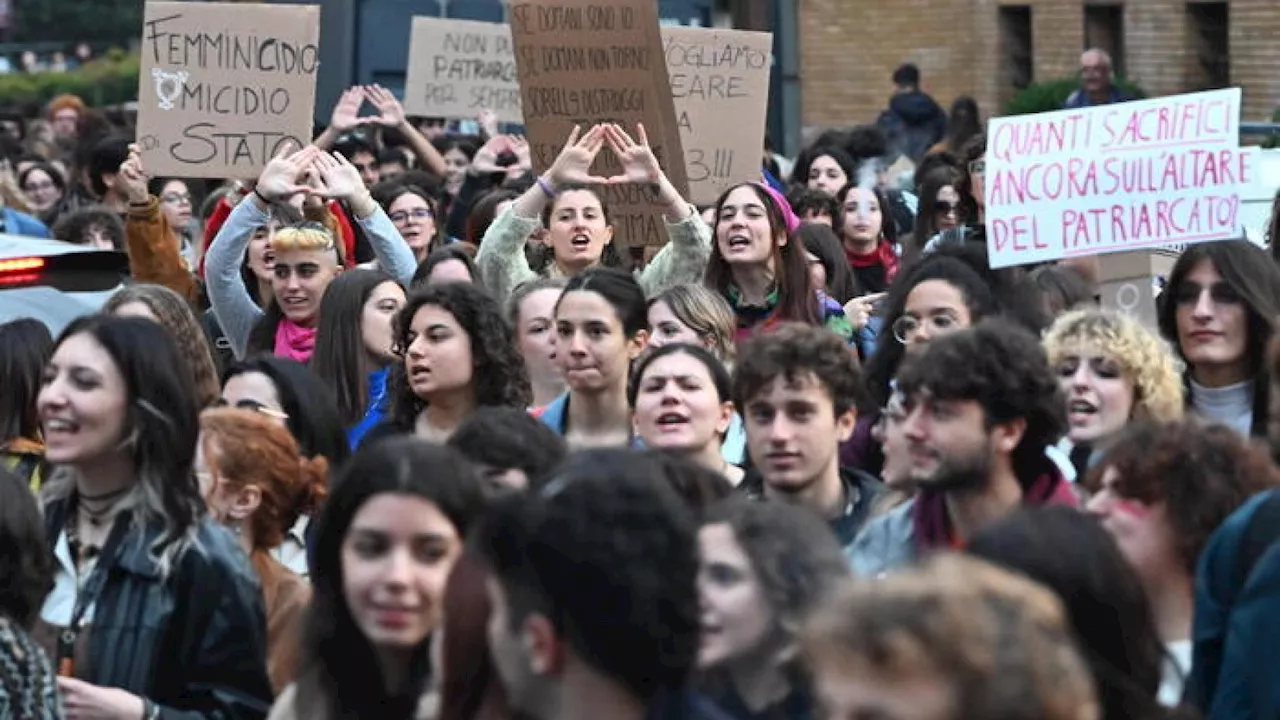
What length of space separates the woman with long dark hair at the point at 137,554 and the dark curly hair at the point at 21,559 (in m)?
0.15

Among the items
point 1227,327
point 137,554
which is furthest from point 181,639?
point 1227,327

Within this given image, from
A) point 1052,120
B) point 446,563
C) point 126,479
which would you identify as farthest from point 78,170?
point 446,563

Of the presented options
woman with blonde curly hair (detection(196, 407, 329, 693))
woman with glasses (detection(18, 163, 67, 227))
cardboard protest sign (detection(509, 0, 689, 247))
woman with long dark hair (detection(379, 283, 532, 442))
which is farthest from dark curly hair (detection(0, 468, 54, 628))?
woman with glasses (detection(18, 163, 67, 227))

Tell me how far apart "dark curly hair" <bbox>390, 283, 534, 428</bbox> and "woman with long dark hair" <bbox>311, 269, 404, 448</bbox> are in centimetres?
65

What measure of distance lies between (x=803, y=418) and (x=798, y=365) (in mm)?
141

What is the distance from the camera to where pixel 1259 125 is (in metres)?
14.7

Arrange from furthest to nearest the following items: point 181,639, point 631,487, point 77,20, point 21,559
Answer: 1. point 77,20
2. point 181,639
3. point 21,559
4. point 631,487

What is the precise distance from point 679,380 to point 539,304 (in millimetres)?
1701

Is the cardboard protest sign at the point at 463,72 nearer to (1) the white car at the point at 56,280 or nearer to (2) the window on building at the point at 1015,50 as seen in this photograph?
(1) the white car at the point at 56,280

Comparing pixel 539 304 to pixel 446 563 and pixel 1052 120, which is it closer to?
pixel 1052 120

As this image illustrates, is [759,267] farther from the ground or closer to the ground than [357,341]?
farther from the ground

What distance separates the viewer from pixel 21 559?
5531 millimetres

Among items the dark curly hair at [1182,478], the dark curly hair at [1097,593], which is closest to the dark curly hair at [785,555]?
the dark curly hair at [1097,593]

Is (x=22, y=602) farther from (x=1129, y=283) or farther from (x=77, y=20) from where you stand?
(x=77, y=20)
